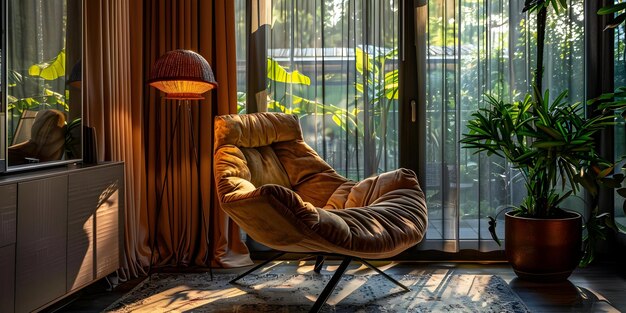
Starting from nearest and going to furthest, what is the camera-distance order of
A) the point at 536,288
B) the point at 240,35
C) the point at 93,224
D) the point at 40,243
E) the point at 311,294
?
the point at 40,243 → the point at 93,224 → the point at 311,294 → the point at 536,288 → the point at 240,35

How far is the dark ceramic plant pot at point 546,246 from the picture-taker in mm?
2990

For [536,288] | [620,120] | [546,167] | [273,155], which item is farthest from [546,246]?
[273,155]

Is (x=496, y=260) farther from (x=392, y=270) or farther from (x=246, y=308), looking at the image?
(x=246, y=308)

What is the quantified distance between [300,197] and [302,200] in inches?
17.6

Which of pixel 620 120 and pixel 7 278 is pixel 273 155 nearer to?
pixel 7 278

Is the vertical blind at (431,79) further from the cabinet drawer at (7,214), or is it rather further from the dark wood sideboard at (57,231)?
the cabinet drawer at (7,214)

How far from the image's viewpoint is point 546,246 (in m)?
3.00

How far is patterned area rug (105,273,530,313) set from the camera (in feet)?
8.59

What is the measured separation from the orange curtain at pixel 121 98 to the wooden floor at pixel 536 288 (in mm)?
323

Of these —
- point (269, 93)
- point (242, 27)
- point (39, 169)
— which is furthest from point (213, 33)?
point (39, 169)

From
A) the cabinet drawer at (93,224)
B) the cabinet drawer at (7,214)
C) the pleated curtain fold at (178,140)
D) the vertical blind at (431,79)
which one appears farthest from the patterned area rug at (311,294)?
the cabinet drawer at (7,214)

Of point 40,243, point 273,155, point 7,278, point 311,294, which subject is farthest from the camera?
point 273,155

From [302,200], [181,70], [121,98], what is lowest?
[302,200]

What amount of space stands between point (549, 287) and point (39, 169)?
2.44m
